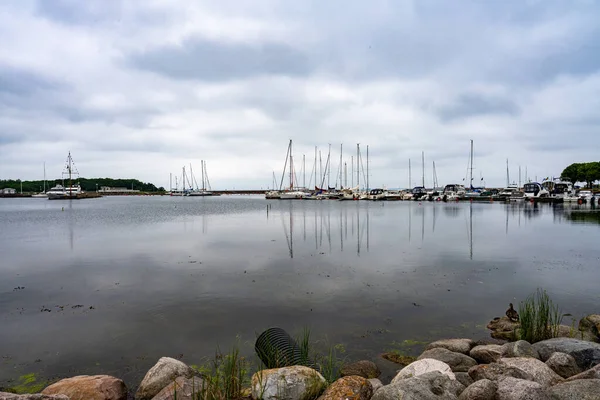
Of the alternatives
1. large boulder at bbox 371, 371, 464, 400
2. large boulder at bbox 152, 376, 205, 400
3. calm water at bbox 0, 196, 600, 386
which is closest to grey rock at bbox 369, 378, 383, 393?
large boulder at bbox 371, 371, 464, 400

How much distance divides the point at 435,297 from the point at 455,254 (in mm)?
11602

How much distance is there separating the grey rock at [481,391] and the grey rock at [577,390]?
→ 0.88 m

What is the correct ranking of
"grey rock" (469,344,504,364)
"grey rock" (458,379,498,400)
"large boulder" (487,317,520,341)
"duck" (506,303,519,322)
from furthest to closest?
"duck" (506,303,519,322), "large boulder" (487,317,520,341), "grey rock" (469,344,504,364), "grey rock" (458,379,498,400)

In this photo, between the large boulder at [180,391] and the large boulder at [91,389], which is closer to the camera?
the large boulder at [180,391]

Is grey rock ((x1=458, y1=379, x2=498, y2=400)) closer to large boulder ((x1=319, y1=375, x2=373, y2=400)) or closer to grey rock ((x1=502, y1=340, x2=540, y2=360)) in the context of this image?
large boulder ((x1=319, y1=375, x2=373, y2=400))

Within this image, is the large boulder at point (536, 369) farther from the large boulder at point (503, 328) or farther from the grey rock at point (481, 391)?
the large boulder at point (503, 328)

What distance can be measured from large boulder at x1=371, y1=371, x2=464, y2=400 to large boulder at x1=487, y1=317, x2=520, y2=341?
5243mm

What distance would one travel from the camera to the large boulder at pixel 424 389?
639 centimetres

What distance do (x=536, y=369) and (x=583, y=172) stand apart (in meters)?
157

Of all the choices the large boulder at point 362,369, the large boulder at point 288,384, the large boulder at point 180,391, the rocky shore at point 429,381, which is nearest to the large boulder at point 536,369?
the rocky shore at point 429,381

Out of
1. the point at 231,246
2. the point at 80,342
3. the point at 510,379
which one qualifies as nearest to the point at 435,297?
the point at 510,379

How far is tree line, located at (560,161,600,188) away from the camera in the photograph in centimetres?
12466

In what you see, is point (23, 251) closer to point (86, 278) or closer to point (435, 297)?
point (86, 278)

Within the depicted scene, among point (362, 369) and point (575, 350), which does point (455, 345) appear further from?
point (362, 369)
